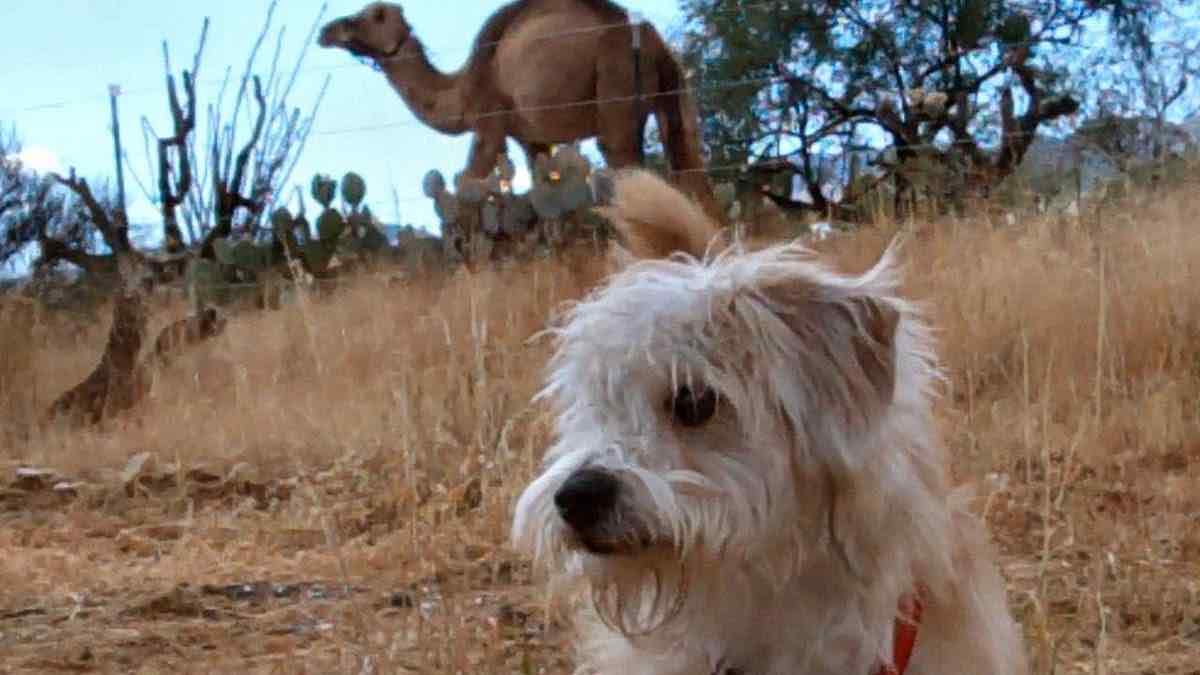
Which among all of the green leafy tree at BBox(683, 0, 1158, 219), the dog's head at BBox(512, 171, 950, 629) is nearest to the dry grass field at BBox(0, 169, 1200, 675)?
the dog's head at BBox(512, 171, 950, 629)

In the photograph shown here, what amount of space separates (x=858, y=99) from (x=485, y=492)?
1457cm

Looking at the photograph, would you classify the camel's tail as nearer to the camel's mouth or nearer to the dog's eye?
the camel's mouth

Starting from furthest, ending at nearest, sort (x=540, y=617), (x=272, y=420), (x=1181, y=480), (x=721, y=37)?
(x=721, y=37) < (x=272, y=420) < (x=1181, y=480) < (x=540, y=617)

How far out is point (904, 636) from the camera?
2719 millimetres

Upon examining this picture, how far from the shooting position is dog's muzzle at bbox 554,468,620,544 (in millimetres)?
2457

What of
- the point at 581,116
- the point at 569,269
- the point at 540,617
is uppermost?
the point at 581,116

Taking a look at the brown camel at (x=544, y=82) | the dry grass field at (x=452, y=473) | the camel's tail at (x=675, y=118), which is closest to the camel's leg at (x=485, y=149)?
the brown camel at (x=544, y=82)

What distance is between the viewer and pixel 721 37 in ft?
61.0

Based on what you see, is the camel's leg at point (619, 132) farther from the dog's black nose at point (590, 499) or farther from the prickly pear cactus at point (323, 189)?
the dog's black nose at point (590, 499)

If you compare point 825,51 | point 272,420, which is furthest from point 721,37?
point 272,420

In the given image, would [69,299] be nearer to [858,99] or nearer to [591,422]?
[858,99]

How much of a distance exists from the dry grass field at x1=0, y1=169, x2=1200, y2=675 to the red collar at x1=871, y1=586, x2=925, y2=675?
0.67 metres

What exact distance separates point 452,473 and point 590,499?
11.3ft

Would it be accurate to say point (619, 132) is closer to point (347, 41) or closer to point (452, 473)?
point (347, 41)
